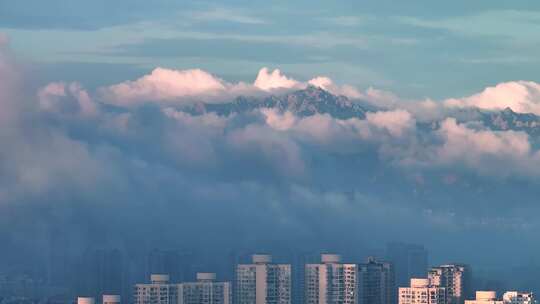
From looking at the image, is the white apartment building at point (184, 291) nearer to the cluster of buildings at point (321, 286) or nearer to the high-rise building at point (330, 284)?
the cluster of buildings at point (321, 286)

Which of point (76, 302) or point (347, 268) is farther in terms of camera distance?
point (347, 268)

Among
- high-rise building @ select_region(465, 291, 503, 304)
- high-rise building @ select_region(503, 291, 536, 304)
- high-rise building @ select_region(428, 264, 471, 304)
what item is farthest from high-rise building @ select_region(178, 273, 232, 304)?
high-rise building @ select_region(503, 291, 536, 304)

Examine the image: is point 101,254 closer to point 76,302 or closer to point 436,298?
point 76,302

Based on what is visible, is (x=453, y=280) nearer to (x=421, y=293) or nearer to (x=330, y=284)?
(x=421, y=293)

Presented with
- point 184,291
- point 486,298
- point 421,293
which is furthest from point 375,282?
point 184,291

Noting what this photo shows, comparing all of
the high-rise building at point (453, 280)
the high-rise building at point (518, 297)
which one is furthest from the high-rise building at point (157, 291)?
the high-rise building at point (518, 297)

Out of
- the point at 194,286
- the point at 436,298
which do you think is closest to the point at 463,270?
the point at 436,298

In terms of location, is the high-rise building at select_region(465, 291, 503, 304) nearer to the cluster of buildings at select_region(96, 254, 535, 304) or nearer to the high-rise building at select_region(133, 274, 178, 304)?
the cluster of buildings at select_region(96, 254, 535, 304)
